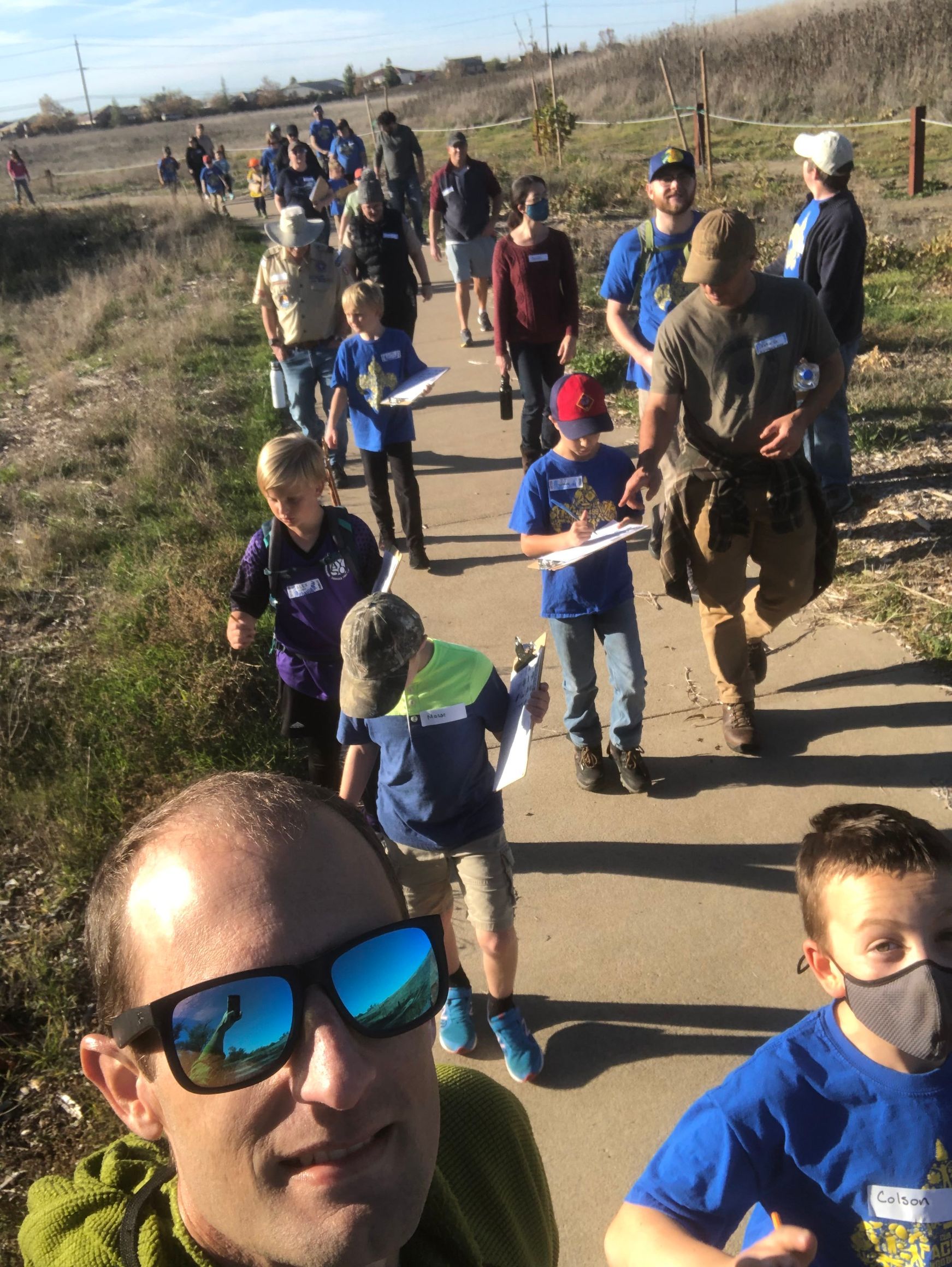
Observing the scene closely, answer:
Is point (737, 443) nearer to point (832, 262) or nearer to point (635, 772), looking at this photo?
point (635, 772)

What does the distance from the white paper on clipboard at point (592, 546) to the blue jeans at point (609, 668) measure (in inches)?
13.3

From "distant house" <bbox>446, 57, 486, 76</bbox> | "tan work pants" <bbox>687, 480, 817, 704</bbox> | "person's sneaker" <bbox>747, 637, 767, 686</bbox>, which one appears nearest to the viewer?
"tan work pants" <bbox>687, 480, 817, 704</bbox>

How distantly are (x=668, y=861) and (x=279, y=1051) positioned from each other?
312 cm

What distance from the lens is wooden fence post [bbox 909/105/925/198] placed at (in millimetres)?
15188

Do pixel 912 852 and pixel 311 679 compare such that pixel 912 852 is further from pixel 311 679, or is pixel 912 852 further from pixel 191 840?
pixel 311 679

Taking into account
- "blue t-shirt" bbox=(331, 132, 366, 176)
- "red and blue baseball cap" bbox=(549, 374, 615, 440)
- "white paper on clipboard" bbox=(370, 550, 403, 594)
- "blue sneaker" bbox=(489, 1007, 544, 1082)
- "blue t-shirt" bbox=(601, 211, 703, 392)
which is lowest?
"blue sneaker" bbox=(489, 1007, 544, 1082)

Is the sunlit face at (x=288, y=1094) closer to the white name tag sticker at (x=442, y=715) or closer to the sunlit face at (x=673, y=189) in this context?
the white name tag sticker at (x=442, y=715)

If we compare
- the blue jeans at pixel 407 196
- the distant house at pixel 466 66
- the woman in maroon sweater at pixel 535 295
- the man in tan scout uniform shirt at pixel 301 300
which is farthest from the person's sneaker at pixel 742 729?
the distant house at pixel 466 66

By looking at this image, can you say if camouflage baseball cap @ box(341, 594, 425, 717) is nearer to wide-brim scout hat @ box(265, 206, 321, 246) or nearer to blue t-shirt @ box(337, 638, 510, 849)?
blue t-shirt @ box(337, 638, 510, 849)

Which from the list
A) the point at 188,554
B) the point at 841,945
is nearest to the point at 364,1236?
the point at 841,945

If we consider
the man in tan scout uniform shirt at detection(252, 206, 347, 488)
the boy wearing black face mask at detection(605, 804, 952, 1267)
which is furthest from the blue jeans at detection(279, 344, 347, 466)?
the boy wearing black face mask at detection(605, 804, 952, 1267)

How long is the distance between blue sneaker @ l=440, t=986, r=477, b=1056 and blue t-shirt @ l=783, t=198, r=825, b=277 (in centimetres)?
454

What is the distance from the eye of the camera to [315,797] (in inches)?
53.8

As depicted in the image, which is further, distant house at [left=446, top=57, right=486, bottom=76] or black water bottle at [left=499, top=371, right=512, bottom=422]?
distant house at [left=446, top=57, right=486, bottom=76]
